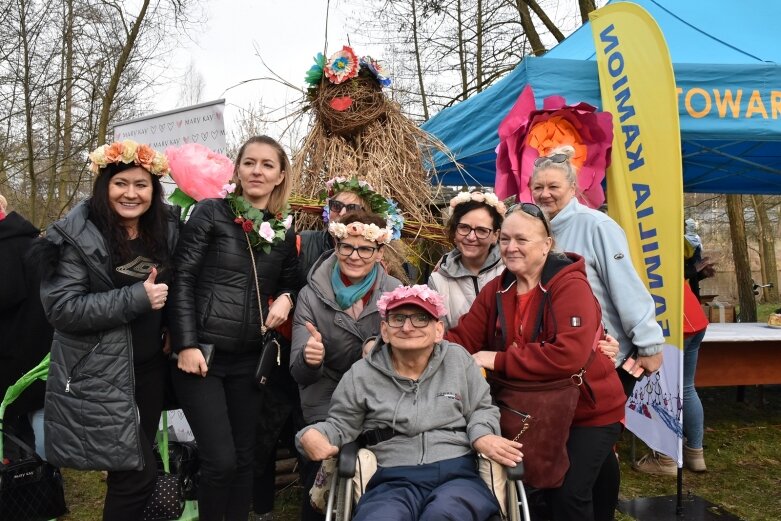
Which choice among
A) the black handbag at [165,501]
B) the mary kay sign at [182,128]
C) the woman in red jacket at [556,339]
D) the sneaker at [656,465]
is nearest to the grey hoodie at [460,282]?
the woman in red jacket at [556,339]

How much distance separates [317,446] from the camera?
2.23 meters

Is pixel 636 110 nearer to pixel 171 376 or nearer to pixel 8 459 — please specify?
pixel 171 376

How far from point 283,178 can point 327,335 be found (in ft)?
2.48

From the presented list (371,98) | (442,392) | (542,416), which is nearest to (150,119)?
(371,98)

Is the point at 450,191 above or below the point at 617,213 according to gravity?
above

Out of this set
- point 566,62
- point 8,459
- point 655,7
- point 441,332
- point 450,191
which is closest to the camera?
point 441,332

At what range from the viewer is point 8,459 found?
117 inches

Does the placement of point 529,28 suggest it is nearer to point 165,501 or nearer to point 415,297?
point 415,297

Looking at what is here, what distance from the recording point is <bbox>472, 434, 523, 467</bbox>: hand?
85.2 inches

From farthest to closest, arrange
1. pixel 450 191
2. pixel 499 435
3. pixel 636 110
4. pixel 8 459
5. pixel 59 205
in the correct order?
pixel 59 205
pixel 450 191
pixel 636 110
pixel 8 459
pixel 499 435

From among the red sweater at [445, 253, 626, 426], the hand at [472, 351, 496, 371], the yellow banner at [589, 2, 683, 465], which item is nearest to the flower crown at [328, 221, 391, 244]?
the red sweater at [445, 253, 626, 426]

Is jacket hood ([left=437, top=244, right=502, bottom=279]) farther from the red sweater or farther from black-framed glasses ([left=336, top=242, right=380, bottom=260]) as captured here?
black-framed glasses ([left=336, top=242, right=380, bottom=260])

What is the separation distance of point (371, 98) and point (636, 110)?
1.60 meters

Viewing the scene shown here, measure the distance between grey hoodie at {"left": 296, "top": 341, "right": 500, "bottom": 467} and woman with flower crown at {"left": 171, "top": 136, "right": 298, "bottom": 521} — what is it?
495 mm
